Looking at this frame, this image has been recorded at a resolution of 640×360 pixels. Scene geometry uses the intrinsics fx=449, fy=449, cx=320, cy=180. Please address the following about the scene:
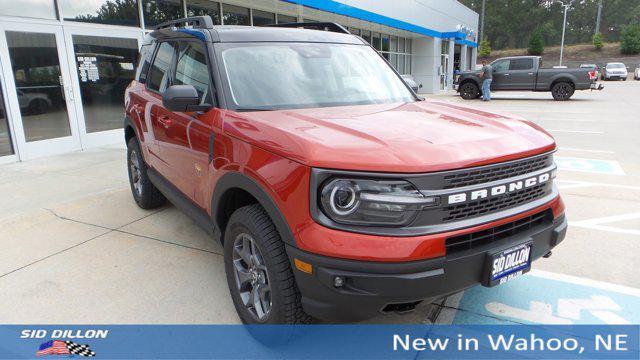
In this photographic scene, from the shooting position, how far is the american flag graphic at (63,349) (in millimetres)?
2684

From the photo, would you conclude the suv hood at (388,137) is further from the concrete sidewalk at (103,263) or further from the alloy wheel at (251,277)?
the concrete sidewalk at (103,263)

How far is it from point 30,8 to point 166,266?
7083 mm

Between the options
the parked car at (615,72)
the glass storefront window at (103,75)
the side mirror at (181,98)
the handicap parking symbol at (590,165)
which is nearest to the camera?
the side mirror at (181,98)

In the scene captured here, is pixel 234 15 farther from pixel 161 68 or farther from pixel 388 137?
pixel 388 137

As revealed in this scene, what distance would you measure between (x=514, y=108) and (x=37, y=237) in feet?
53.4

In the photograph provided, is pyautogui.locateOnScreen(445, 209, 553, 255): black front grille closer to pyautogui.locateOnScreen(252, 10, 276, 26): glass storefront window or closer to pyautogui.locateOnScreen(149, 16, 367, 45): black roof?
pyautogui.locateOnScreen(149, 16, 367, 45): black roof

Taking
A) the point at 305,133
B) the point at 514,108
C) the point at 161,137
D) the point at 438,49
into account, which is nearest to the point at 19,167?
the point at 161,137

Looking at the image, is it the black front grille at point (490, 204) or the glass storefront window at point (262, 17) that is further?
the glass storefront window at point (262, 17)

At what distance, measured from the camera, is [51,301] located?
10.6 ft

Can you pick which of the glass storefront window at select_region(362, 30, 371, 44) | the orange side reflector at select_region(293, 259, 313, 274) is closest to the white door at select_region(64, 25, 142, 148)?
the orange side reflector at select_region(293, 259, 313, 274)

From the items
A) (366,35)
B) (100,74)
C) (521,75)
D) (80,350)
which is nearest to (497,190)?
(80,350)

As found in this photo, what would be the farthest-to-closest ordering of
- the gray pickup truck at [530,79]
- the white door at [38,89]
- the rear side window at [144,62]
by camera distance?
the gray pickup truck at [530,79] → the white door at [38,89] → the rear side window at [144,62]

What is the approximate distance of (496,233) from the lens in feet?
7.68

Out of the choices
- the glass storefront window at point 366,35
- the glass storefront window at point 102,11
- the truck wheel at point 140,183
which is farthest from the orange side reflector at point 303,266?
the glass storefront window at point 366,35
